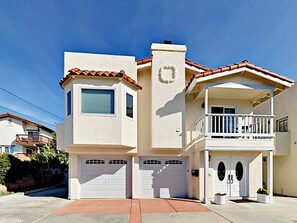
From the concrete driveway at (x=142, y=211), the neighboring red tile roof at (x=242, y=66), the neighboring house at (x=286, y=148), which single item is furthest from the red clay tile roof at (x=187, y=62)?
the concrete driveway at (x=142, y=211)

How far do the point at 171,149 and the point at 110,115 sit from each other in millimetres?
3871

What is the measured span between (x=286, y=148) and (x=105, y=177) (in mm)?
11471

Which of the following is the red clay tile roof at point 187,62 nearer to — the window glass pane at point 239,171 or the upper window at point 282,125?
the window glass pane at point 239,171

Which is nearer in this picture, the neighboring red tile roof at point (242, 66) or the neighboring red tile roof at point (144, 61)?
the neighboring red tile roof at point (242, 66)

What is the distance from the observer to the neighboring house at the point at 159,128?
9.62 metres

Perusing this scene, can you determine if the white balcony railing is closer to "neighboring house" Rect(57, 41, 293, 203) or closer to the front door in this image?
"neighboring house" Rect(57, 41, 293, 203)

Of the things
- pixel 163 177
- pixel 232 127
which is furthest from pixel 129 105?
pixel 232 127

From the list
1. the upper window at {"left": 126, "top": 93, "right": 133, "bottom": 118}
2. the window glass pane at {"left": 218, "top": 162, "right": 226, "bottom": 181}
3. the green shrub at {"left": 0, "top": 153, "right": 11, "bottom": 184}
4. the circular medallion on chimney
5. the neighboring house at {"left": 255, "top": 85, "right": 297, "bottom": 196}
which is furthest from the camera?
the green shrub at {"left": 0, "top": 153, "right": 11, "bottom": 184}

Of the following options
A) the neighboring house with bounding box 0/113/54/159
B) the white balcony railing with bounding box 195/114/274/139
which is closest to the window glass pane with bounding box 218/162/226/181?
the white balcony railing with bounding box 195/114/274/139

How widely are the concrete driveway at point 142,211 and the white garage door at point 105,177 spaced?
897 millimetres

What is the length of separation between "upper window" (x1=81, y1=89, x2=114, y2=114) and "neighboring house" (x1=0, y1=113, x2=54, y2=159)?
23454 mm

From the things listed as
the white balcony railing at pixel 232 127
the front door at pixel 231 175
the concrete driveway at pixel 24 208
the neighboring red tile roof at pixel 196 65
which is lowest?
the concrete driveway at pixel 24 208

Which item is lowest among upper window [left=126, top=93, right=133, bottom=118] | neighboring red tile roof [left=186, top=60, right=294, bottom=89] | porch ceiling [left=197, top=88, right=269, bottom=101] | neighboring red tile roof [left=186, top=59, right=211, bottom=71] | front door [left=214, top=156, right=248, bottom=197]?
front door [left=214, top=156, right=248, bottom=197]

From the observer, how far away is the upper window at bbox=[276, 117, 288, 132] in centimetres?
1282
